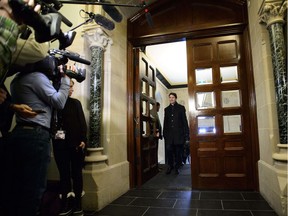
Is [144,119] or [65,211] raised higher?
[144,119]

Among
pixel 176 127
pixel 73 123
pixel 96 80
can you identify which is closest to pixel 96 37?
pixel 96 80

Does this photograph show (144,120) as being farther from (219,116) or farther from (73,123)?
(73,123)

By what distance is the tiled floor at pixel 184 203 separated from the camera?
2086 millimetres

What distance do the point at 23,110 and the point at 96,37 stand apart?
1.55m

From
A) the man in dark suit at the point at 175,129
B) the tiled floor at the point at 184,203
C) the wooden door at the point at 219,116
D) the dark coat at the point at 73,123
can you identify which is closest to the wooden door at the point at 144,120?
the man in dark suit at the point at 175,129

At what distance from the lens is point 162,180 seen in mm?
3527

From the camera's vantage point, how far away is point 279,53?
2043mm

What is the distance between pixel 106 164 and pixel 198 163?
1256mm

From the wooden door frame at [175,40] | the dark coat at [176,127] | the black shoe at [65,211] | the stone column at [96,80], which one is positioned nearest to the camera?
the black shoe at [65,211]

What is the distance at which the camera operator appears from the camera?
3.73 feet

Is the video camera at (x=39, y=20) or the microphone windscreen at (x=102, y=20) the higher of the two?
the microphone windscreen at (x=102, y=20)

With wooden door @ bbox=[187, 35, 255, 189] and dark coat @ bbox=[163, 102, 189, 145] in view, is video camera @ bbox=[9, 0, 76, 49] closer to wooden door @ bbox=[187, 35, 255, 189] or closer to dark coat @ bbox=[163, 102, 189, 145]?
wooden door @ bbox=[187, 35, 255, 189]

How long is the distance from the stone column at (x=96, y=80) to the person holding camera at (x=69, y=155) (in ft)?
1.15

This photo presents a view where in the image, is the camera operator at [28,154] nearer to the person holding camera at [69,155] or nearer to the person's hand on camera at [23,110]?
the person's hand on camera at [23,110]
